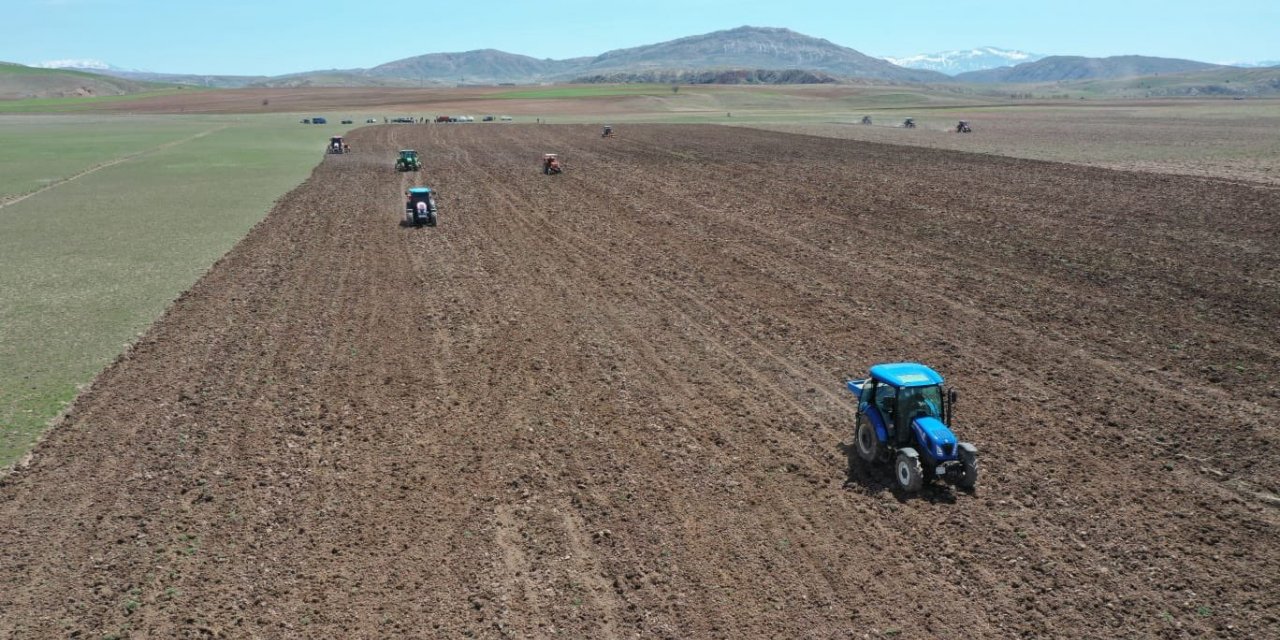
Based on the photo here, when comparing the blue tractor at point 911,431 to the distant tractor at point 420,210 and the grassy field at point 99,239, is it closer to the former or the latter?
the grassy field at point 99,239

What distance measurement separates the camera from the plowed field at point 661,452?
9297 millimetres

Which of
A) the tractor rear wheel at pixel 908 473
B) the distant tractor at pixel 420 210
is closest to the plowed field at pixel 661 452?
the tractor rear wheel at pixel 908 473

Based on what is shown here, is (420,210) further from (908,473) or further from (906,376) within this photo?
(908,473)

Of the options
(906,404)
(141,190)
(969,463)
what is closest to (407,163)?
(141,190)

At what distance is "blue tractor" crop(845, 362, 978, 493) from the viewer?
37.0ft

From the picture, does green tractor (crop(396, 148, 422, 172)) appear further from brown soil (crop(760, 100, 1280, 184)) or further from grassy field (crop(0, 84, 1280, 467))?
brown soil (crop(760, 100, 1280, 184))

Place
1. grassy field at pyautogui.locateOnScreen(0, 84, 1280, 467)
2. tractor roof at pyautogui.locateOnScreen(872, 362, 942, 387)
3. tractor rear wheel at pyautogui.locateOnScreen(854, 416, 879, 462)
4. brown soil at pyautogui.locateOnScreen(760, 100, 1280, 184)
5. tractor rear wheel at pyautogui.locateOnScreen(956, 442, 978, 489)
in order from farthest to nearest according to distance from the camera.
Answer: brown soil at pyautogui.locateOnScreen(760, 100, 1280, 184), grassy field at pyautogui.locateOnScreen(0, 84, 1280, 467), tractor rear wheel at pyautogui.locateOnScreen(854, 416, 879, 462), tractor roof at pyautogui.locateOnScreen(872, 362, 942, 387), tractor rear wheel at pyautogui.locateOnScreen(956, 442, 978, 489)

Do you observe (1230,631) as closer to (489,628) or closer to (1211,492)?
(1211,492)

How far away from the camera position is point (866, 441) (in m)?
12.3

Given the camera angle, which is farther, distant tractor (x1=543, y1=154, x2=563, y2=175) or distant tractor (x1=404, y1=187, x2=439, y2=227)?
distant tractor (x1=543, y1=154, x2=563, y2=175)

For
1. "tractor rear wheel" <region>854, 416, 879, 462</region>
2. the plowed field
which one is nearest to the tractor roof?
"tractor rear wheel" <region>854, 416, 879, 462</region>

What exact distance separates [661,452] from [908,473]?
3.72 metres

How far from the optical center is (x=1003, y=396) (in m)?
14.9

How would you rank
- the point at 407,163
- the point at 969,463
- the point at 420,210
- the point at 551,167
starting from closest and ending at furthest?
the point at 969,463 < the point at 420,210 < the point at 551,167 < the point at 407,163
